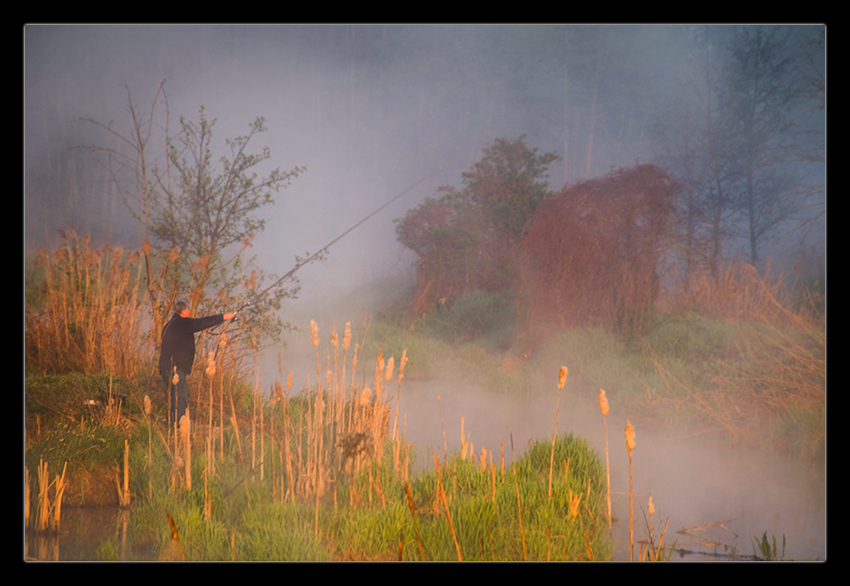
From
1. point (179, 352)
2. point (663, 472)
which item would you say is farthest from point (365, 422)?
point (663, 472)

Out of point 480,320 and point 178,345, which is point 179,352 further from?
point 480,320

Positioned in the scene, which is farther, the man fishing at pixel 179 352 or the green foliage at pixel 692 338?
the green foliage at pixel 692 338

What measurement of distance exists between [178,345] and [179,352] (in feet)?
0.14

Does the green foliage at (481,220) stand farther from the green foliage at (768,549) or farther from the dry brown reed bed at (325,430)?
the green foliage at (768,549)

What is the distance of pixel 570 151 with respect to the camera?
3.84 metres

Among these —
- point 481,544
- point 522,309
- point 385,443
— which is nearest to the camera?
point 481,544

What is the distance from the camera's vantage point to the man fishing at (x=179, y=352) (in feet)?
12.0

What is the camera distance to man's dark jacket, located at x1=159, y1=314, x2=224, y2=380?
12.1 feet

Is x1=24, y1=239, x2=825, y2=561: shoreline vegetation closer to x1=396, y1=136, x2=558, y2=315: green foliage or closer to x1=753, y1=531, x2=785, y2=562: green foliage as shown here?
x1=753, y1=531, x2=785, y2=562: green foliage

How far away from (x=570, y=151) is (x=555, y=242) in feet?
1.80

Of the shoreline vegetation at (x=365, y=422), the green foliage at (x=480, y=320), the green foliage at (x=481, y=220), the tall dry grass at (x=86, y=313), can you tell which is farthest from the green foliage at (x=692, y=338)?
the tall dry grass at (x=86, y=313)

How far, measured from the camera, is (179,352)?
3.70 meters

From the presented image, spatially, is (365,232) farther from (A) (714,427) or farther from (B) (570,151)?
(A) (714,427)
